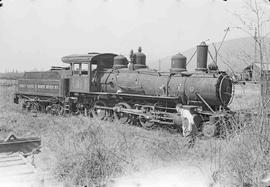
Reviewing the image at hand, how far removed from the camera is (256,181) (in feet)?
15.4

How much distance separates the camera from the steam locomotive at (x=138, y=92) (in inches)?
413

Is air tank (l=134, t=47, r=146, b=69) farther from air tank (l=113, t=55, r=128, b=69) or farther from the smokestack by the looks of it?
the smokestack

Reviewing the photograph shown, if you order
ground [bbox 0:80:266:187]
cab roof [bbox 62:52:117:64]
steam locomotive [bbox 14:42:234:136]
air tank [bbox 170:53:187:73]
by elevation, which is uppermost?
cab roof [bbox 62:52:117:64]

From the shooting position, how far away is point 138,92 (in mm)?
12539

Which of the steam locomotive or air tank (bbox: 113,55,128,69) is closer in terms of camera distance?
the steam locomotive

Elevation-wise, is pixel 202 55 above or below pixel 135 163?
above

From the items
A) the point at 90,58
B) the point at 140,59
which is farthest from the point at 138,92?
the point at 90,58

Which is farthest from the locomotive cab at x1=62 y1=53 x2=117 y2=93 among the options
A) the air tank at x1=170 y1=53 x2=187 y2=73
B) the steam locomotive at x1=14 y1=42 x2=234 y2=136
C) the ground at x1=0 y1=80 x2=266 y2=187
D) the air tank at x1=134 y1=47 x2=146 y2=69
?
the ground at x1=0 y1=80 x2=266 y2=187

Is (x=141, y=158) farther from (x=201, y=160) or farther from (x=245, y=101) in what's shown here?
Result: (x=245, y=101)

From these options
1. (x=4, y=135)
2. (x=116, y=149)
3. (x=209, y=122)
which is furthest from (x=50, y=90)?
(x=116, y=149)

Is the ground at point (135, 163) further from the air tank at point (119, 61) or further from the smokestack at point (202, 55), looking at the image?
the air tank at point (119, 61)

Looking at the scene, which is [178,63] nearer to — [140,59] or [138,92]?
[138,92]

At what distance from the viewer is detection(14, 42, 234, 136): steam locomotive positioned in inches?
413

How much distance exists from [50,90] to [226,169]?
12134 millimetres
